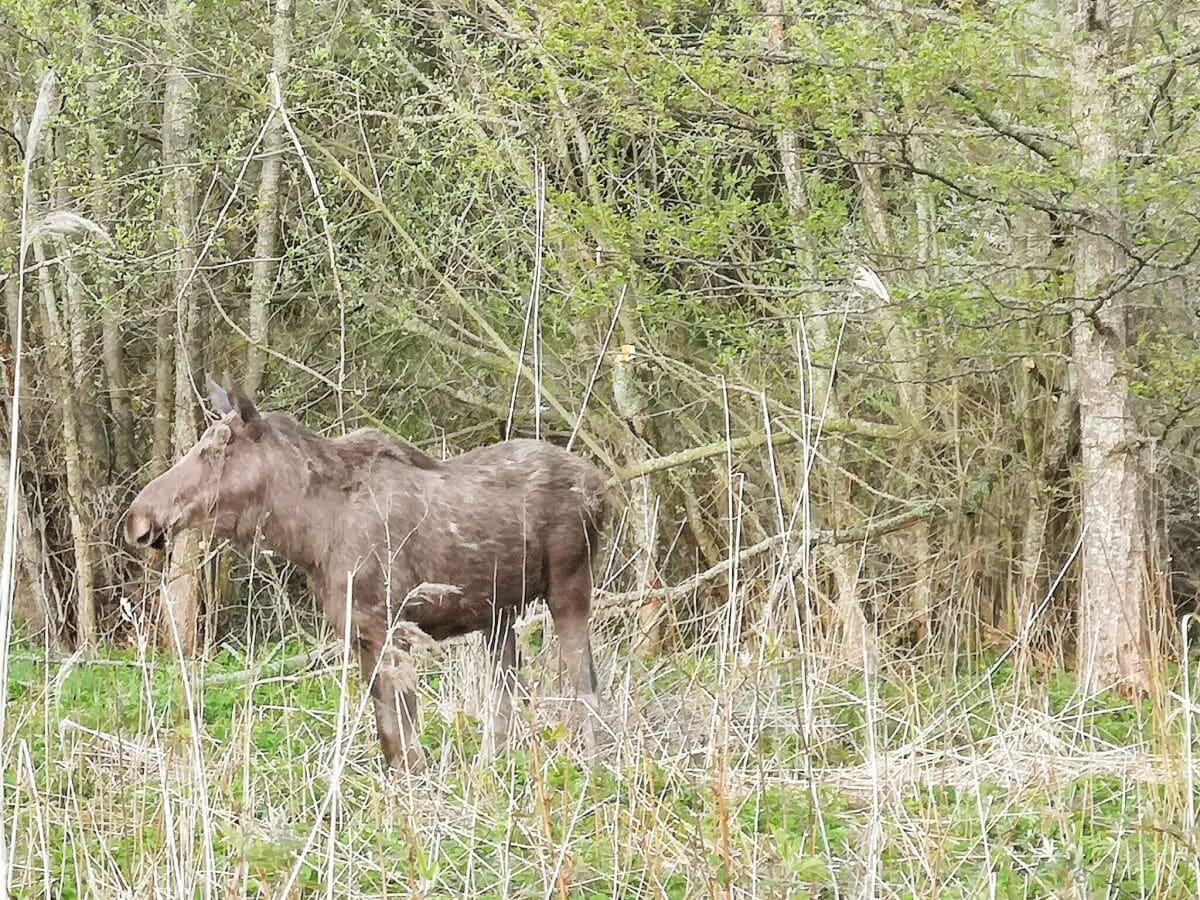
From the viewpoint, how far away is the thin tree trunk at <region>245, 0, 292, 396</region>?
10719 mm

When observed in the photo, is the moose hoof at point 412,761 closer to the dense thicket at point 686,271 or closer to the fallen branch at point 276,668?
the dense thicket at point 686,271

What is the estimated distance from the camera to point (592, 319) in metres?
10.8

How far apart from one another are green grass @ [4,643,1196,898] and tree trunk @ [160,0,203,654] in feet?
14.0

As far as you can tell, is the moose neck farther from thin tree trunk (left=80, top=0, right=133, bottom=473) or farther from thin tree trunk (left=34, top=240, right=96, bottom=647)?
thin tree trunk (left=34, top=240, right=96, bottom=647)

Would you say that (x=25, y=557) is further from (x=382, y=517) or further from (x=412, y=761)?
(x=412, y=761)

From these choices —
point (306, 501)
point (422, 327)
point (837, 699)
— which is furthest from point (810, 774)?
point (422, 327)

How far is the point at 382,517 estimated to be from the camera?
6.23 meters

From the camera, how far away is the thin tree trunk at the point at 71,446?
11.6m

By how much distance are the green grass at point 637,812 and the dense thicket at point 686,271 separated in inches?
44.7

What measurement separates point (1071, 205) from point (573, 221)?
7.93 feet

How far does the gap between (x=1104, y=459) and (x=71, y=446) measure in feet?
23.2

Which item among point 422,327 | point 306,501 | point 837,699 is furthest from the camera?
point 422,327

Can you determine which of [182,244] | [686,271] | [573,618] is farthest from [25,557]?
[573,618]

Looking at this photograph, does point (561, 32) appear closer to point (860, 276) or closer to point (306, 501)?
point (306, 501)
